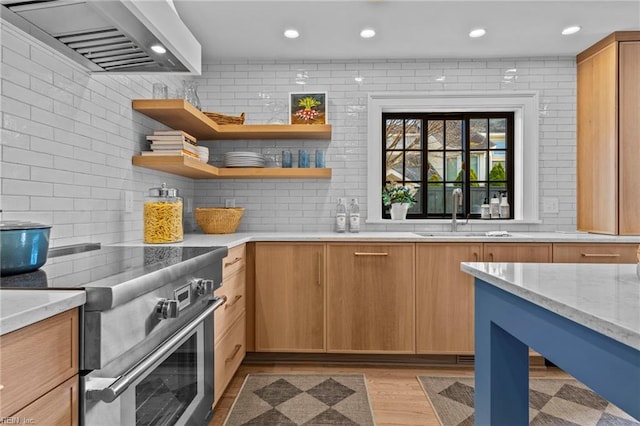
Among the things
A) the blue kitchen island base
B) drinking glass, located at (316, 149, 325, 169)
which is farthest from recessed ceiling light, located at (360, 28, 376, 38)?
the blue kitchen island base

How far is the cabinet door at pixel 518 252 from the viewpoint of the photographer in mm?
2627

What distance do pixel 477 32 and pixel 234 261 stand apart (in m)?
2.41

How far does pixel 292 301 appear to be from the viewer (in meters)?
2.68

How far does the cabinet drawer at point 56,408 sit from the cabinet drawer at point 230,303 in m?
1.10

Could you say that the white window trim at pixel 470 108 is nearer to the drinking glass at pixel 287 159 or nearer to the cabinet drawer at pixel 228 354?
the drinking glass at pixel 287 159

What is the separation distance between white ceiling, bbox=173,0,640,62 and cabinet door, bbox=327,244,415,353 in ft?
5.22

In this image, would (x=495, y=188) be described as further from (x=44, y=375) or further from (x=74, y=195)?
(x=44, y=375)

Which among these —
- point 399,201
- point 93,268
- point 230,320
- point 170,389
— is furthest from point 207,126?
point 170,389

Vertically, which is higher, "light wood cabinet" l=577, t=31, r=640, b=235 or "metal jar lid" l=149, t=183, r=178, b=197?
"light wood cabinet" l=577, t=31, r=640, b=235

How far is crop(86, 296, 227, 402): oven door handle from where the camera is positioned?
34.4 inches

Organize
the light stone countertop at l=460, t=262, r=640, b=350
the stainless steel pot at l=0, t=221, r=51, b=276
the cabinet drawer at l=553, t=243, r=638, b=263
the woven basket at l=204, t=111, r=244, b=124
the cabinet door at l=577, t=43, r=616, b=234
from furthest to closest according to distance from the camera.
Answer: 1. the woven basket at l=204, t=111, r=244, b=124
2. the cabinet door at l=577, t=43, r=616, b=234
3. the cabinet drawer at l=553, t=243, r=638, b=263
4. the stainless steel pot at l=0, t=221, r=51, b=276
5. the light stone countertop at l=460, t=262, r=640, b=350

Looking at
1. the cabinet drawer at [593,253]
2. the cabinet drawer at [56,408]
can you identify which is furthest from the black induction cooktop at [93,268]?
the cabinet drawer at [593,253]

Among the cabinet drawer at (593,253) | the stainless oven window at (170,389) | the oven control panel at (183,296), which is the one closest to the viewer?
the stainless oven window at (170,389)

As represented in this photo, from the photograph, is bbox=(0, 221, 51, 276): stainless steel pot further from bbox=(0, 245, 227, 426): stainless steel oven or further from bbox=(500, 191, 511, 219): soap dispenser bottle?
bbox=(500, 191, 511, 219): soap dispenser bottle
